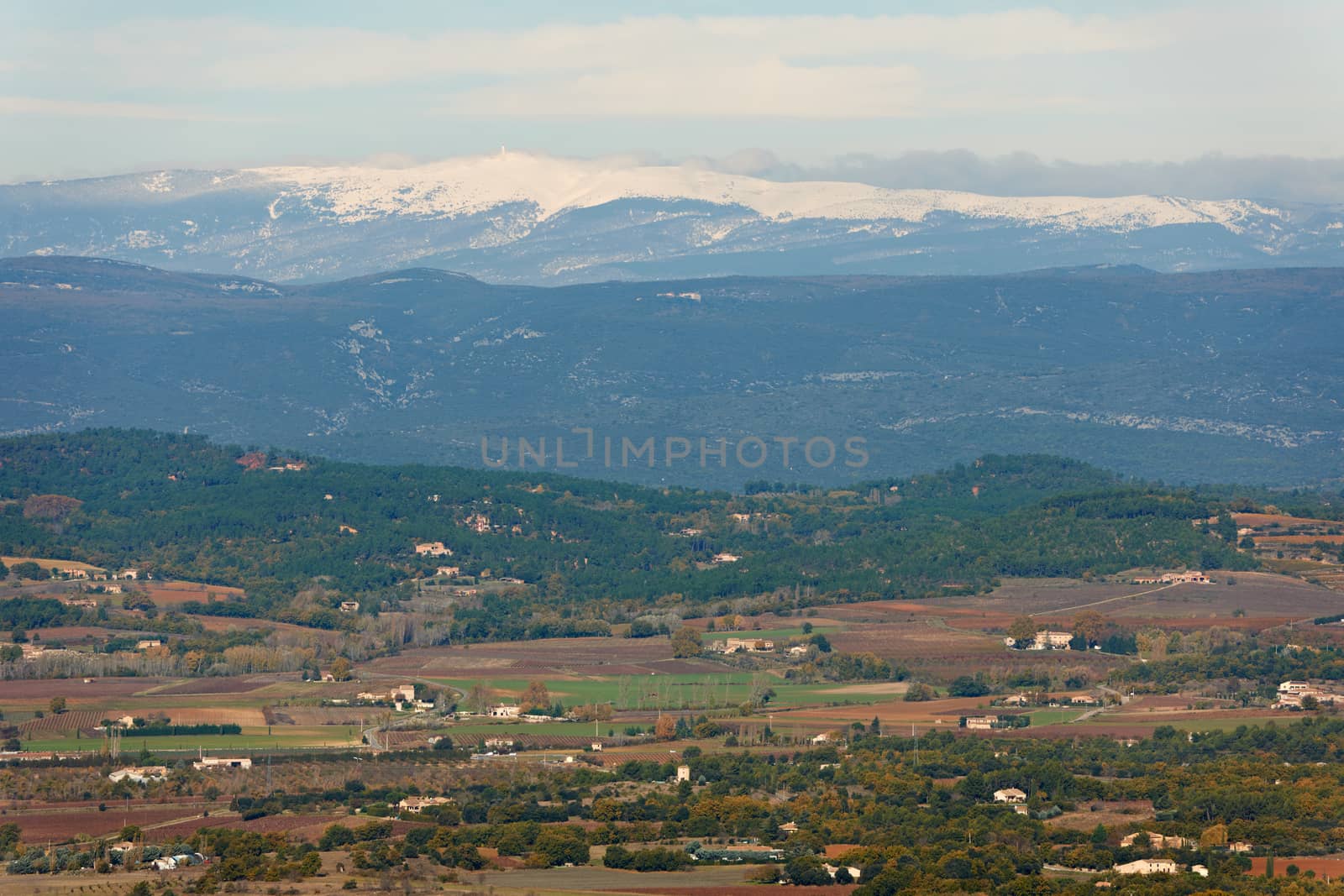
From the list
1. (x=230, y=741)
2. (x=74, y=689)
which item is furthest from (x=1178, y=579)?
(x=230, y=741)

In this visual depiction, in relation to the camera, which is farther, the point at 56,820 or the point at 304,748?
the point at 304,748

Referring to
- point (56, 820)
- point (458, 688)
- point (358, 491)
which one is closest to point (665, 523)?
point (358, 491)

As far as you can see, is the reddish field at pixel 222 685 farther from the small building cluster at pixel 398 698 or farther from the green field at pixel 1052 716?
the green field at pixel 1052 716

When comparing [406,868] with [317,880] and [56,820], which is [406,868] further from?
[56,820]

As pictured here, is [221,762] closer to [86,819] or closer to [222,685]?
[86,819]

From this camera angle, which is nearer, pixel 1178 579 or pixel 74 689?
pixel 74 689

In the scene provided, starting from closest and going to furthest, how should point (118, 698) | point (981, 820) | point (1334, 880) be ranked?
point (1334, 880), point (981, 820), point (118, 698)

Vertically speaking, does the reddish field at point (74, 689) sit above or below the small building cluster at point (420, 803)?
below

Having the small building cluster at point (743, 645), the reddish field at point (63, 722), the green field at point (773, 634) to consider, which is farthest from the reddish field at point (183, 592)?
the reddish field at point (63, 722)
